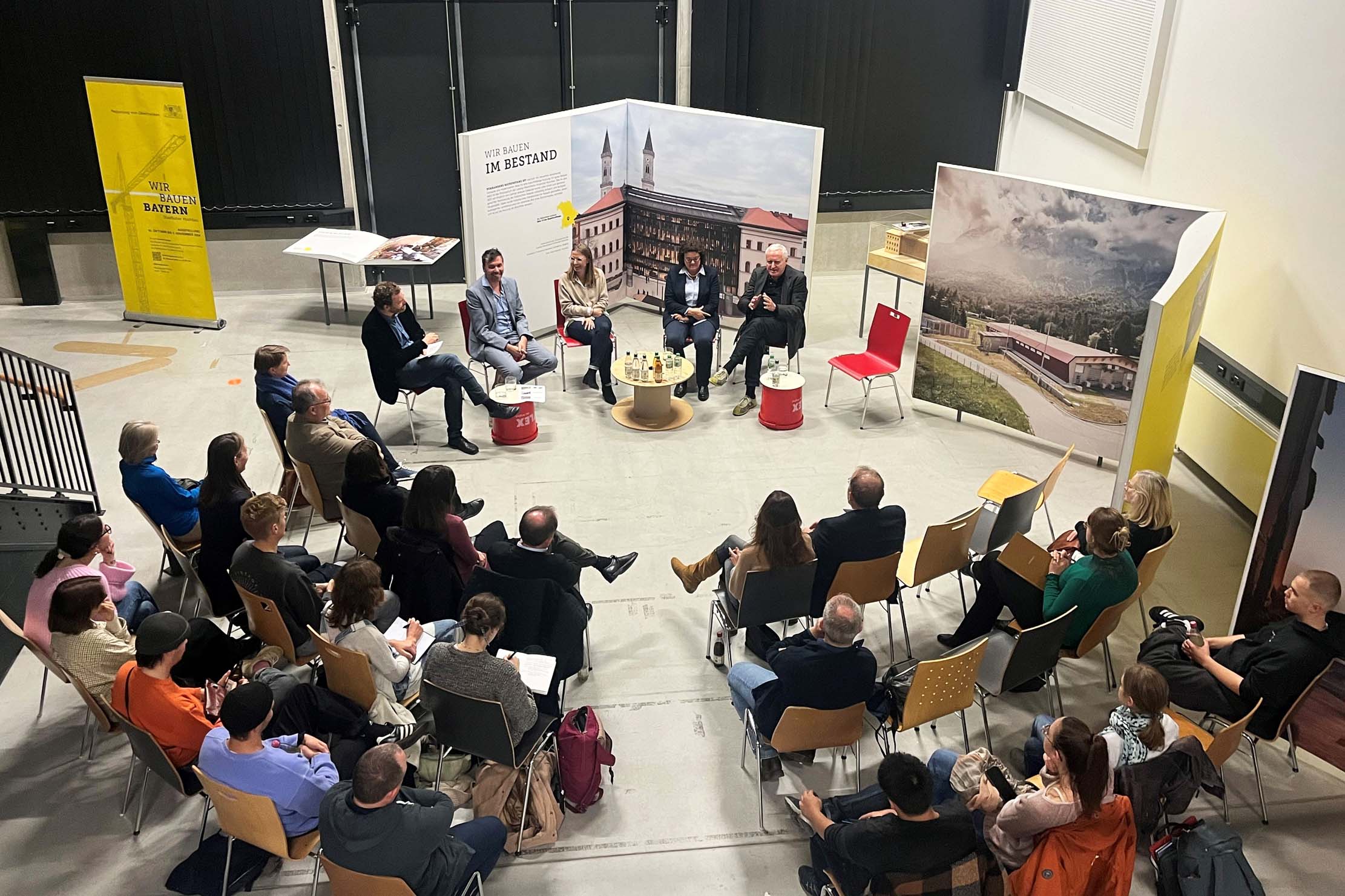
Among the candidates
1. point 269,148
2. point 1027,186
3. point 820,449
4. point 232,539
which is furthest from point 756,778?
point 269,148

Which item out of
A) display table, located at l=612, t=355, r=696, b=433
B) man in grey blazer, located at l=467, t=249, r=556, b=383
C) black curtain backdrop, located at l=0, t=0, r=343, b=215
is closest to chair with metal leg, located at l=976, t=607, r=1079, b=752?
display table, located at l=612, t=355, r=696, b=433

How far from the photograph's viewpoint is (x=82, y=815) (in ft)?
15.1

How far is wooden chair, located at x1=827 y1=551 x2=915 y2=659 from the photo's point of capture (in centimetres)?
527

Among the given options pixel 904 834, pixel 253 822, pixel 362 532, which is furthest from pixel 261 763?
pixel 904 834

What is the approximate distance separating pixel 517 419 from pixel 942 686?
13.4ft

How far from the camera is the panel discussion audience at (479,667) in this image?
4.20m

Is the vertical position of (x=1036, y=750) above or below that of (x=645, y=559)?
above

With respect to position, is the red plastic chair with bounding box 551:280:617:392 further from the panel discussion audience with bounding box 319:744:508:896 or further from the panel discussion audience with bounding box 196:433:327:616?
the panel discussion audience with bounding box 319:744:508:896

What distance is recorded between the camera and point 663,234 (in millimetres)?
9695

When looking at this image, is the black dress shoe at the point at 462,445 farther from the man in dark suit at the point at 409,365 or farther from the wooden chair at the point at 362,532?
the wooden chair at the point at 362,532

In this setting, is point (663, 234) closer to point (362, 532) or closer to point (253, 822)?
point (362, 532)

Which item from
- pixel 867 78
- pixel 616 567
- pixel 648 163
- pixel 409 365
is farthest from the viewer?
pixel 867 78

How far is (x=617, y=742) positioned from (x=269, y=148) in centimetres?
741

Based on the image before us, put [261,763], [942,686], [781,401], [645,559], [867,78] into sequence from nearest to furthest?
1. [261,763]
2. [942,686]
3. [645,559]
4. [781,401]
5. [867,78]
